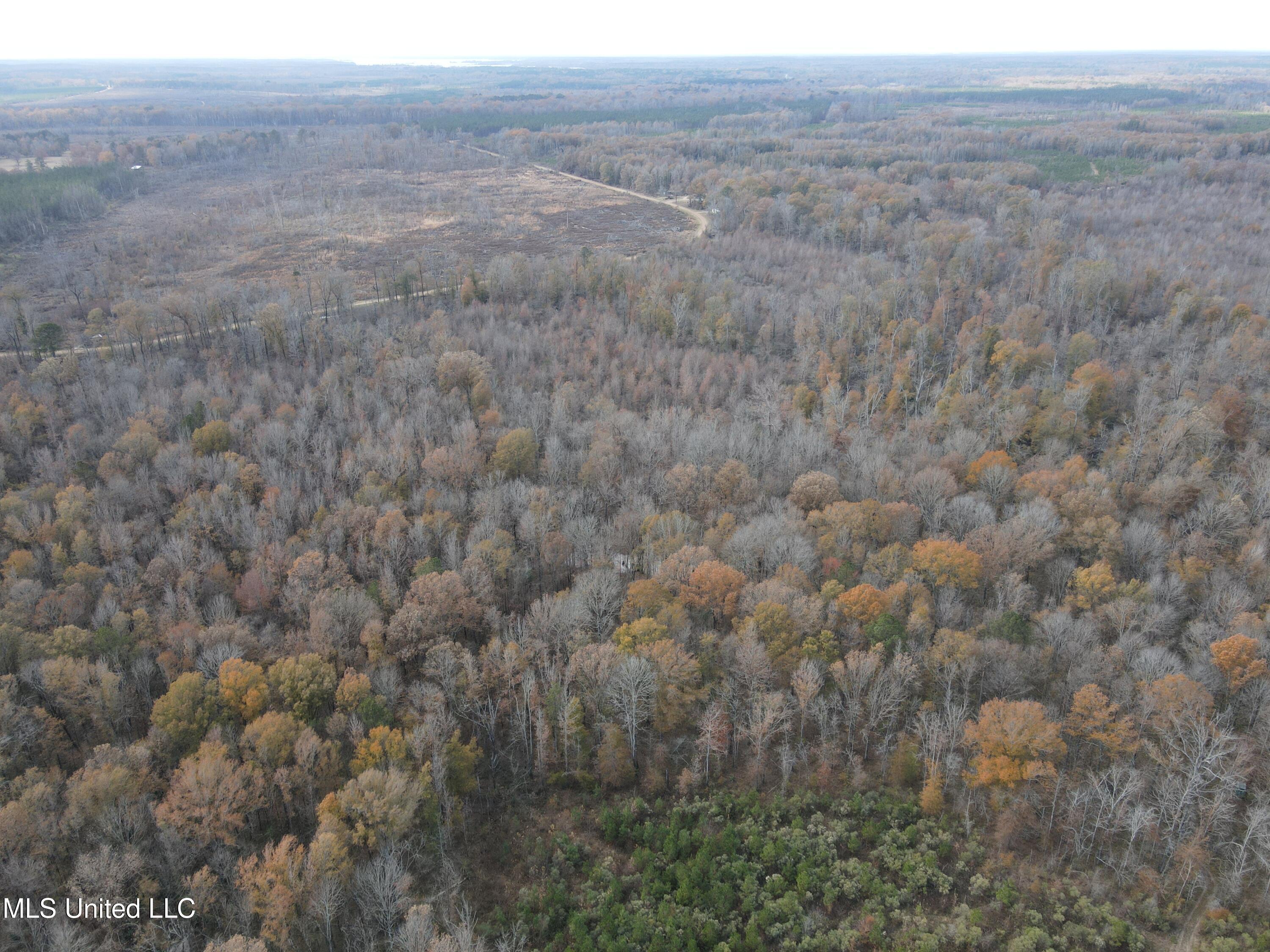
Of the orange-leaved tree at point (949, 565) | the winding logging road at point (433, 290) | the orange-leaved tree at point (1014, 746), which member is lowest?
the orange-leaved tree at point (1014, 746)

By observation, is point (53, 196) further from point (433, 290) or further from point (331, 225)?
point (433, 290)

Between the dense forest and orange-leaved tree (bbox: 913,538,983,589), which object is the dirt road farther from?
orange-leaved tree (bbox: 913,538,983,589)

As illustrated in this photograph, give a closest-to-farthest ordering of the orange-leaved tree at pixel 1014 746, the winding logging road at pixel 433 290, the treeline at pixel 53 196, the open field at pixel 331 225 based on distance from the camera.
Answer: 1. the orange-leaved tree at pixel 1014 746
2. the winding logging road at pixel 433 290
3. the open field at pixel 331 225
4. the treeline at pixel 53 196

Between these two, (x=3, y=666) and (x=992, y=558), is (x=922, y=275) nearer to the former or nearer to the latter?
(x=992, y=558)

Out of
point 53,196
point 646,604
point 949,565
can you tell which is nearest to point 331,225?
→ point 53,196

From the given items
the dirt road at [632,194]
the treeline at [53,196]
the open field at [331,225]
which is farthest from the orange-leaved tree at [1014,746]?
the treeline at [53,196]

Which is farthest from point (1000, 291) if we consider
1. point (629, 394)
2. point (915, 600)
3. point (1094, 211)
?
point (915, 600)

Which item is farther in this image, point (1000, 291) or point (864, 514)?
A: point (1000, 291)

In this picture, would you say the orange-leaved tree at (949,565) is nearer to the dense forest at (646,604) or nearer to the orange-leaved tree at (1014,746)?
the dense forest at (646,604)

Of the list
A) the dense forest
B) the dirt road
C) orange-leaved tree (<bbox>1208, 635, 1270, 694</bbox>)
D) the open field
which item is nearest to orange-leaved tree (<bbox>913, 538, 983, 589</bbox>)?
the dense forest
